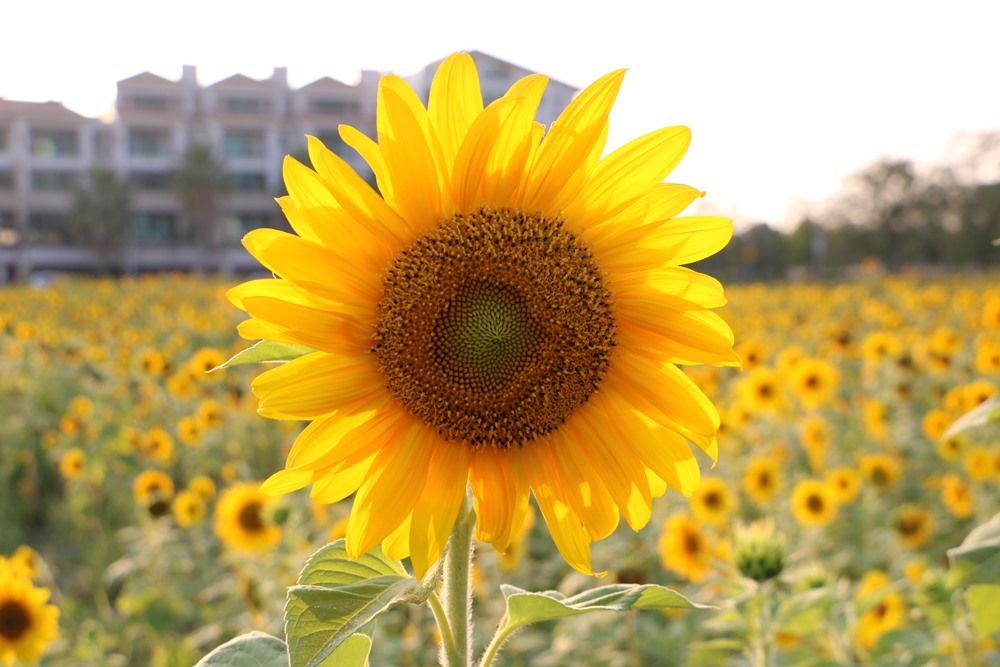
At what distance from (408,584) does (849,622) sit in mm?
1663

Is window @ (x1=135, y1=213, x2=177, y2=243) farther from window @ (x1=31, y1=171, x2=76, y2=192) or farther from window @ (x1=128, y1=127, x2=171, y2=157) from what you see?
window @ (x1=31, y1=171, x2=76, y2=192)

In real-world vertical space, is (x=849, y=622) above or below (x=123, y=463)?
above

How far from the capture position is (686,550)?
10.2 ft

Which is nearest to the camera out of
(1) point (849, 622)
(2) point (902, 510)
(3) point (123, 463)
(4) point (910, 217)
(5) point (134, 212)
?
(1) point (849, 622)

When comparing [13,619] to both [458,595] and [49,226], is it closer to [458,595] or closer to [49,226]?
[458,595]

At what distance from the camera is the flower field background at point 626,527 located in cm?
234

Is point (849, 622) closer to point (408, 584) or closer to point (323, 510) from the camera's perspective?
point (408, 584)

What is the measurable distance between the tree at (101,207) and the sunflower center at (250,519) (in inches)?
1748

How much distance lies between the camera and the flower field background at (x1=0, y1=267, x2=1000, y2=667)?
2338 millimetres

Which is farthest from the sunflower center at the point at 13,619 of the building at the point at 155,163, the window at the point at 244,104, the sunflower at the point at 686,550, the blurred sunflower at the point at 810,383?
the window at the point at 244,104

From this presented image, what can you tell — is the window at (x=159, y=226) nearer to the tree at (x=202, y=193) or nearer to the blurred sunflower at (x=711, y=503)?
the tree at (x=202, y=193)

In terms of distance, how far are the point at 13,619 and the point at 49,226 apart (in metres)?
52.0

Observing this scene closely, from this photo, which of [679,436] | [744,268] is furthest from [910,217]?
[679,436]

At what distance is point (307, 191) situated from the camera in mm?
924
